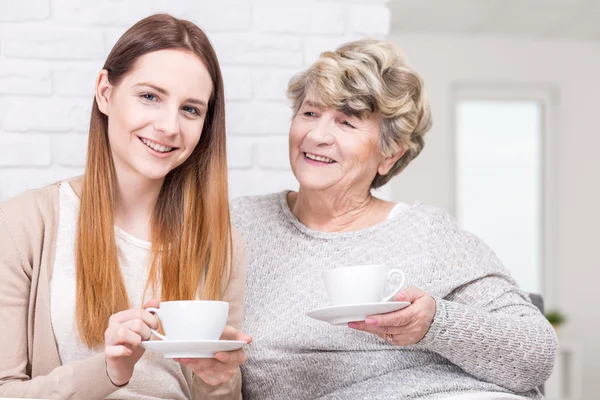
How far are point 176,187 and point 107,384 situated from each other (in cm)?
48

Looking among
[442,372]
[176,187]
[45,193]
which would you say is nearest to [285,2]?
[176,187]

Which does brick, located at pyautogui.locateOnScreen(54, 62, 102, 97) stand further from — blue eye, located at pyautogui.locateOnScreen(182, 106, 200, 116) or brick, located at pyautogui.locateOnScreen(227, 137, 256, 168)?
blue eye, located at pyautogui.locateOnScreen(182, 106, 200, 116)

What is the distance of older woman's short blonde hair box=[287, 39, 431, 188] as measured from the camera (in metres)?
1.75

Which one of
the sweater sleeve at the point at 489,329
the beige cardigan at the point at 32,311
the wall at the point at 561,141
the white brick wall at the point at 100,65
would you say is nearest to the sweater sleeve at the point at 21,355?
the beige cardigan at the point at 32,311

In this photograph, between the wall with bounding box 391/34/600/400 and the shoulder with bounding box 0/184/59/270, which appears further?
the wall with bounding box 391/34/600/400

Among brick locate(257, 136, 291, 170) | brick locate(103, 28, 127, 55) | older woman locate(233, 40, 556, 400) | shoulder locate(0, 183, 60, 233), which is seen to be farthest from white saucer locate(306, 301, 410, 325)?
brick locate(103, 28, 127, 55)

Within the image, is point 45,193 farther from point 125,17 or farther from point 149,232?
point 125,17

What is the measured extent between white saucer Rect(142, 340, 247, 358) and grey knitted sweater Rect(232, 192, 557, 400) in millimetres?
502

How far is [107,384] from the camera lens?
1.29 metres

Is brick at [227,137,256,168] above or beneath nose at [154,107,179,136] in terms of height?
beneath

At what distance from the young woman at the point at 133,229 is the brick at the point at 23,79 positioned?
0.49 meters

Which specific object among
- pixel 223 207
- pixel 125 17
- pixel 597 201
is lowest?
pixel 597 201

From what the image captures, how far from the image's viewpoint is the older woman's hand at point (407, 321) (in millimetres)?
1349

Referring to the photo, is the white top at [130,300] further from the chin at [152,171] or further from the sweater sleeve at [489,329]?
the sweater sleeve at [489,329]
